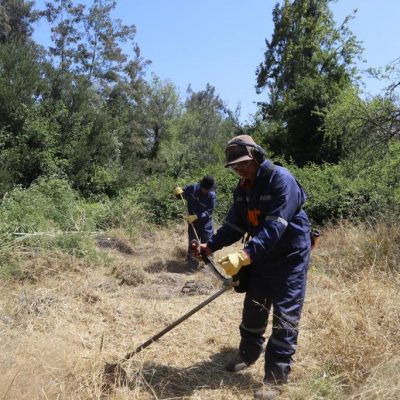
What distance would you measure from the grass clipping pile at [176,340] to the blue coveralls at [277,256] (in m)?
0.28

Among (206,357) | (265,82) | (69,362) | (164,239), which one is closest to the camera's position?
(69,362)

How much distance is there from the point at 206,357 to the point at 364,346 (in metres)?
1.21

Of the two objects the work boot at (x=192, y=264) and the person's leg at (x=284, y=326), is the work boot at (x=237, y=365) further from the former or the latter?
the work boot at (x=192, y=264)

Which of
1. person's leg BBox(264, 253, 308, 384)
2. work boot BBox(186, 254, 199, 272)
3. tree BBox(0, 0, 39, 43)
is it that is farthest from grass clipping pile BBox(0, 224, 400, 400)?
tree BBox(0, 0, 39, 43)

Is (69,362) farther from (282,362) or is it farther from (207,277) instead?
(207,277)

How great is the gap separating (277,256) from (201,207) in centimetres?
454

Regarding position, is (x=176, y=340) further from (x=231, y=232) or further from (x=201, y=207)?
(x=201, y=207)

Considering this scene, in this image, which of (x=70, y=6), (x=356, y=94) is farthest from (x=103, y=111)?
(x=356, y=94)

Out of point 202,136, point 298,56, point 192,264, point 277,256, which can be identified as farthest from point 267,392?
point 202,136

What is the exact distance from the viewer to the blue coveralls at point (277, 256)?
315 cm

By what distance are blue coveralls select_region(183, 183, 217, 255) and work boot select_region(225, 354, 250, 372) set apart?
163 inches

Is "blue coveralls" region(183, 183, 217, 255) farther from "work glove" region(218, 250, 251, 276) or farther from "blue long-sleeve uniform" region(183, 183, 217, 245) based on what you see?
"work glove" region(218, 250, 251, 276)

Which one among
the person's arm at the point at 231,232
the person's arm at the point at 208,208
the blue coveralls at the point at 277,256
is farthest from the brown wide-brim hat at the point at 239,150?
the person's arm at the point at 208,208

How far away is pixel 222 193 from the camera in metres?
14.5
